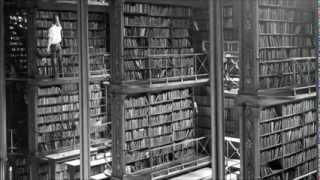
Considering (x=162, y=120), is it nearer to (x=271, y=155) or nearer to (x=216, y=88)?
(x=216, y=88)

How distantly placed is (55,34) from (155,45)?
4.82 ft

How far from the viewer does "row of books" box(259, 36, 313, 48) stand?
3.46 metres

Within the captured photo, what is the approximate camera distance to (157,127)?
4.61 m

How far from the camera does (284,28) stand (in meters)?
3.49

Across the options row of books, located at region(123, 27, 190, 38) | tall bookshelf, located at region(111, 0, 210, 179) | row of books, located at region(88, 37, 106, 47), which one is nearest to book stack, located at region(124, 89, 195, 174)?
tall bookshelf, located at region(111, 0, 210, 179)

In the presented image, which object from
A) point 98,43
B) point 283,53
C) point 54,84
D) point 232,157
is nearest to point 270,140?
point 232,157

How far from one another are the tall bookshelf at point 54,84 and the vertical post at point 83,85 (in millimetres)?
55

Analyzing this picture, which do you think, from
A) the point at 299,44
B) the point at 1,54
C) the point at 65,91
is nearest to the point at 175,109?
the point at 299,44

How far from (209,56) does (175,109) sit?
0.60 metres

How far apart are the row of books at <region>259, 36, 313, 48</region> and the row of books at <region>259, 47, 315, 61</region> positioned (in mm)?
A: 33

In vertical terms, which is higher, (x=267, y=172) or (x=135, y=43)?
(x=135, y=43)

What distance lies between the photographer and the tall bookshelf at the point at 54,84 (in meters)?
5.30

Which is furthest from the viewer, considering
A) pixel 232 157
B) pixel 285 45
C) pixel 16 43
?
pixel 16 43

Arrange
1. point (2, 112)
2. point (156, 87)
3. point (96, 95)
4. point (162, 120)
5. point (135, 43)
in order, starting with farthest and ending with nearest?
point (2, 112) → point (96, 95) → point (135, 43) → point (156, 87) → point (162, 120)
